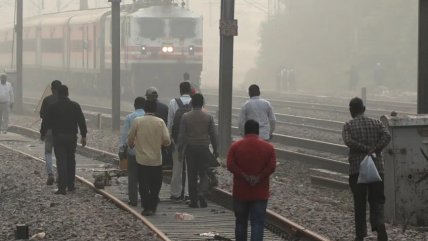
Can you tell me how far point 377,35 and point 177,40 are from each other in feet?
76.2

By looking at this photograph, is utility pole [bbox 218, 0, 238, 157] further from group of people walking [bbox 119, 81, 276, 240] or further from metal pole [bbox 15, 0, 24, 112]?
metal pole [bbox 15, 0, 24, 112]

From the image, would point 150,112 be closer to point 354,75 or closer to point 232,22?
point 232,22

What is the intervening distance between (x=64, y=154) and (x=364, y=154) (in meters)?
6.05

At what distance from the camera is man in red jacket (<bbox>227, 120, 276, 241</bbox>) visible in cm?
978

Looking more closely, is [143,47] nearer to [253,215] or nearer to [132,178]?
[132,178]

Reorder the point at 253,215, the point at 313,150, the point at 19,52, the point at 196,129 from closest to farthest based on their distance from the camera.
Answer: the point at 253,215
the point at 196,129
the point at 313,150
the point at 19,52

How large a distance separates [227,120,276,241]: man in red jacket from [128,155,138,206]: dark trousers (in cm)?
433

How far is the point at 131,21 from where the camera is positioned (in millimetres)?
37750

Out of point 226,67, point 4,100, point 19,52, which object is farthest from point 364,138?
point 19,52

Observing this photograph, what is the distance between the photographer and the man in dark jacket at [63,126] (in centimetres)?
1514

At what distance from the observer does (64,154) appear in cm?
1541

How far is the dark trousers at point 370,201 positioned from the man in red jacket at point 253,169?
1424 mm

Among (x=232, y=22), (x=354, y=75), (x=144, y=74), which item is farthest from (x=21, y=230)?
(x=354, y=75)

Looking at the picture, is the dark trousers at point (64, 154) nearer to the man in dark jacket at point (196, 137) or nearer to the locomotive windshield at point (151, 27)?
the man in dark jacket at point (196, 137)
